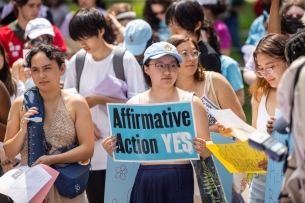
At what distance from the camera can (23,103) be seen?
5.34m

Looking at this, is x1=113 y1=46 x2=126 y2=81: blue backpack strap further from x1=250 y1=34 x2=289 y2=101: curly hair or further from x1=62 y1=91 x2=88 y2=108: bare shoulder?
x1=250 y1=34 x2=289 y2=101: curly hair

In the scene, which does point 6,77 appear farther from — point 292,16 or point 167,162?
point 292,16

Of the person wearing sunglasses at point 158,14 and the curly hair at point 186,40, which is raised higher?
the curly hair at point 186,40

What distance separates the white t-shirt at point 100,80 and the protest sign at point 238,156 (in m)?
1.35

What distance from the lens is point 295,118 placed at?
3.61 metres

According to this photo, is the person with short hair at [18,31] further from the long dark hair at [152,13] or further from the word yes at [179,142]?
the word yes at [179,142]

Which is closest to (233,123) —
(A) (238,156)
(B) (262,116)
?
(A) (238,156)

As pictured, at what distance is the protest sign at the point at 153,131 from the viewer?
4.88 metres

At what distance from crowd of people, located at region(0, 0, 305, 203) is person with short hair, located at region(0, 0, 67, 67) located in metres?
0.58

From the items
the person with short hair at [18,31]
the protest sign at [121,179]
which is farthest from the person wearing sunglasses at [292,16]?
the person with short hair at [18,31]

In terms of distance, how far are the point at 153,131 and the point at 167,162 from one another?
0.24 m

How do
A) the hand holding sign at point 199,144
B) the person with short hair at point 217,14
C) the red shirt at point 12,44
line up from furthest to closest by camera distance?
the person with short hair at point 217,14
the red shirt at point 12,44
the hand holding sign at point 199,144

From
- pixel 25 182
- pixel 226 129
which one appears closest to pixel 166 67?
pixel 226 129

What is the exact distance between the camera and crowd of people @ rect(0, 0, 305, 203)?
4965mm
